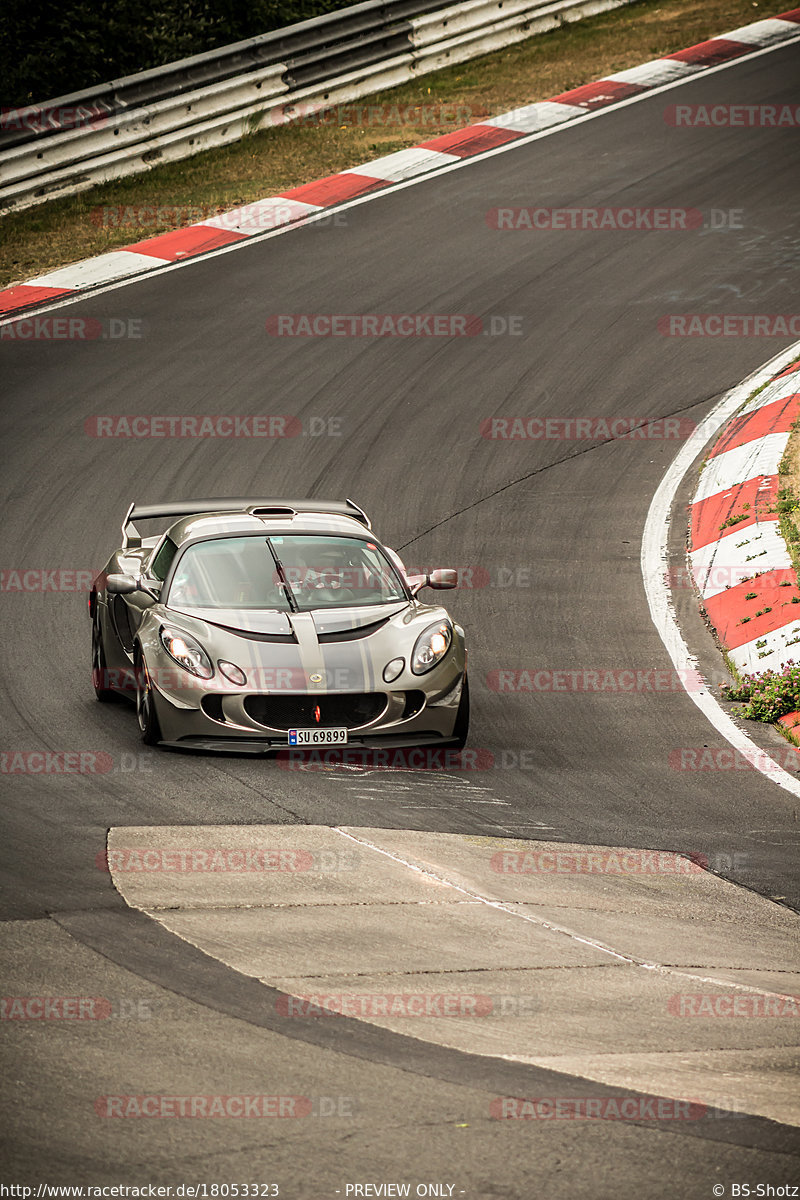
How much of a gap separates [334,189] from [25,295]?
4.51 metres

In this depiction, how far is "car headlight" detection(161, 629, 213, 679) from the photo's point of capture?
27.3 feet

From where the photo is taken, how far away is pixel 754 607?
1024cm

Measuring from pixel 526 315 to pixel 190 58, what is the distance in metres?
6.47

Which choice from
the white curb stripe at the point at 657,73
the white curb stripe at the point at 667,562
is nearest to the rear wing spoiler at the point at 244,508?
the white curb stripe at the point at 667,562

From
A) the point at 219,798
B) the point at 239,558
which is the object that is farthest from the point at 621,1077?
the point at 239,558

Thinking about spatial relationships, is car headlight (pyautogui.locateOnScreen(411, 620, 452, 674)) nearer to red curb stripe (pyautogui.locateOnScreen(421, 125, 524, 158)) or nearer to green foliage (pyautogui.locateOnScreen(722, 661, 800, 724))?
green foliage (pyautogui.locateOnScreen(722, 661, 800, 724))

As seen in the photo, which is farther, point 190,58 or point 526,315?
point 190,58

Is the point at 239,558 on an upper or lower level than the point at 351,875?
upper

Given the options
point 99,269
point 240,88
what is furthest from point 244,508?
point 240,88

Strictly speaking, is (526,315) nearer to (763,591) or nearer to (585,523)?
(585,523)

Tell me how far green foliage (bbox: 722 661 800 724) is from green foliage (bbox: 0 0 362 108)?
13506mm

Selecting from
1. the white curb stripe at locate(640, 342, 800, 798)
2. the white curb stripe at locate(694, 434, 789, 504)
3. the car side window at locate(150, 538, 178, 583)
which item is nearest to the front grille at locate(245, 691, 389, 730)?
the car side window at locate(150, 538, 178, 583)

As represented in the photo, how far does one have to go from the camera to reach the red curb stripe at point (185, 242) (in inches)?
663

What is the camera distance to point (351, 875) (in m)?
6.44
